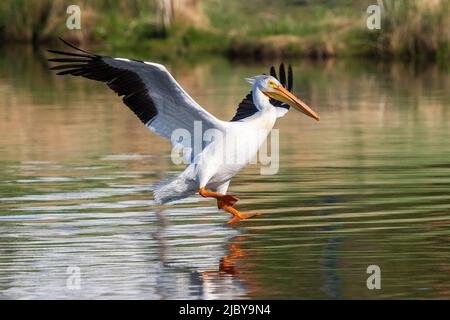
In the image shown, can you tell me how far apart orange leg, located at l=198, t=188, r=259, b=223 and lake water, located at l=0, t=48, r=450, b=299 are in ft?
0.45

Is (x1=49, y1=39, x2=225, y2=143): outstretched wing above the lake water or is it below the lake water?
above

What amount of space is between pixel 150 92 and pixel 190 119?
0.41 m

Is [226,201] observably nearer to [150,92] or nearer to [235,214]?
[235,214]

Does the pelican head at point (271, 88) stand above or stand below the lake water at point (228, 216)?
above

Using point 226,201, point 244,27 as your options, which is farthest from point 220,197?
point 244,27

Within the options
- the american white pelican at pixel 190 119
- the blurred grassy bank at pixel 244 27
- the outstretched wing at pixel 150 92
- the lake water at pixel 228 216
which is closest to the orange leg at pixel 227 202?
the american white pelican at pixel 190 119

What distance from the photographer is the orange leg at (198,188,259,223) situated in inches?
471

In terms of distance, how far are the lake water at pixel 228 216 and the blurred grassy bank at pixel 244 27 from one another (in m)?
10.8

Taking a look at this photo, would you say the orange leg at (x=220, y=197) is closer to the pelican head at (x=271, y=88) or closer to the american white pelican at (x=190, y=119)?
the american white pelican at (x=190, y=119)

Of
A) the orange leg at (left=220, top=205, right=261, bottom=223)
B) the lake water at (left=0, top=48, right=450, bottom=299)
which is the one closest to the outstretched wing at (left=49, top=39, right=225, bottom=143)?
the orange leg at (left=220, top=205, right=261, bottom=223)

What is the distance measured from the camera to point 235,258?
35.0ft

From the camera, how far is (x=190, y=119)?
40.4 feet

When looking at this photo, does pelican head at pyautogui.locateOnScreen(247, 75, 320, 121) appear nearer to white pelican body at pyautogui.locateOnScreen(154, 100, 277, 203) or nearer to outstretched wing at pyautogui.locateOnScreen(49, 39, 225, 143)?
white pelican body at pyautogui.locateOnScreen(154, 100, 277, 203)

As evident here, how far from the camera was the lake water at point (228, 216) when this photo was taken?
388 inches
